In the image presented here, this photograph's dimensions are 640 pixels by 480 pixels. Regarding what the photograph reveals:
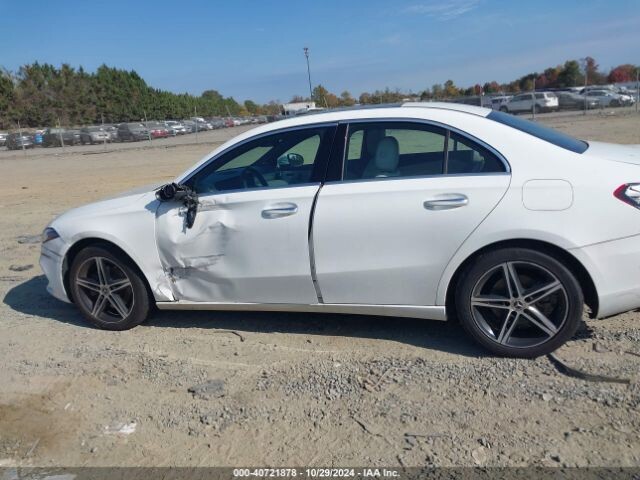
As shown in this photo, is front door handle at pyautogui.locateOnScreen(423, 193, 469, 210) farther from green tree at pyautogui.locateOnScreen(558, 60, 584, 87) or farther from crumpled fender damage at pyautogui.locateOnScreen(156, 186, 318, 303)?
green tree at pyautogui.locateOnScreen(558, 60, 584, 87)

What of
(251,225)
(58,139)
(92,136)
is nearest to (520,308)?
(251,225)

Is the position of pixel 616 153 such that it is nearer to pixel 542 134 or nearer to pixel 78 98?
pixel 542 134

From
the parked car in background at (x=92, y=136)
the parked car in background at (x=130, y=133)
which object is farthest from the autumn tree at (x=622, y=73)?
the parked car in background at (x=92, y=136)

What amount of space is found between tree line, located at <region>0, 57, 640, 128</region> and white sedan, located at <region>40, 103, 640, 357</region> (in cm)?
5094

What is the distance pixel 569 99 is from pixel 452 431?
39516 millimetres

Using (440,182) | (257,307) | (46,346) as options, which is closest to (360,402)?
(257,307)

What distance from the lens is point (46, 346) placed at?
438cm

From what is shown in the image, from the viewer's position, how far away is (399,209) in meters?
3.59

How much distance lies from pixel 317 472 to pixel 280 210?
1.79 meters

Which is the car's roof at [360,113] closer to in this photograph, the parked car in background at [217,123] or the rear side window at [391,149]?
the rear side window at [391,149]

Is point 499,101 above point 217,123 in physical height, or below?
above

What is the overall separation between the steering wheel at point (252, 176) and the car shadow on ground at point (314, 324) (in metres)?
1.17

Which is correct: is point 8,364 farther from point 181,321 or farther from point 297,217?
point 297,217

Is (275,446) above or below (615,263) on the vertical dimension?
below
